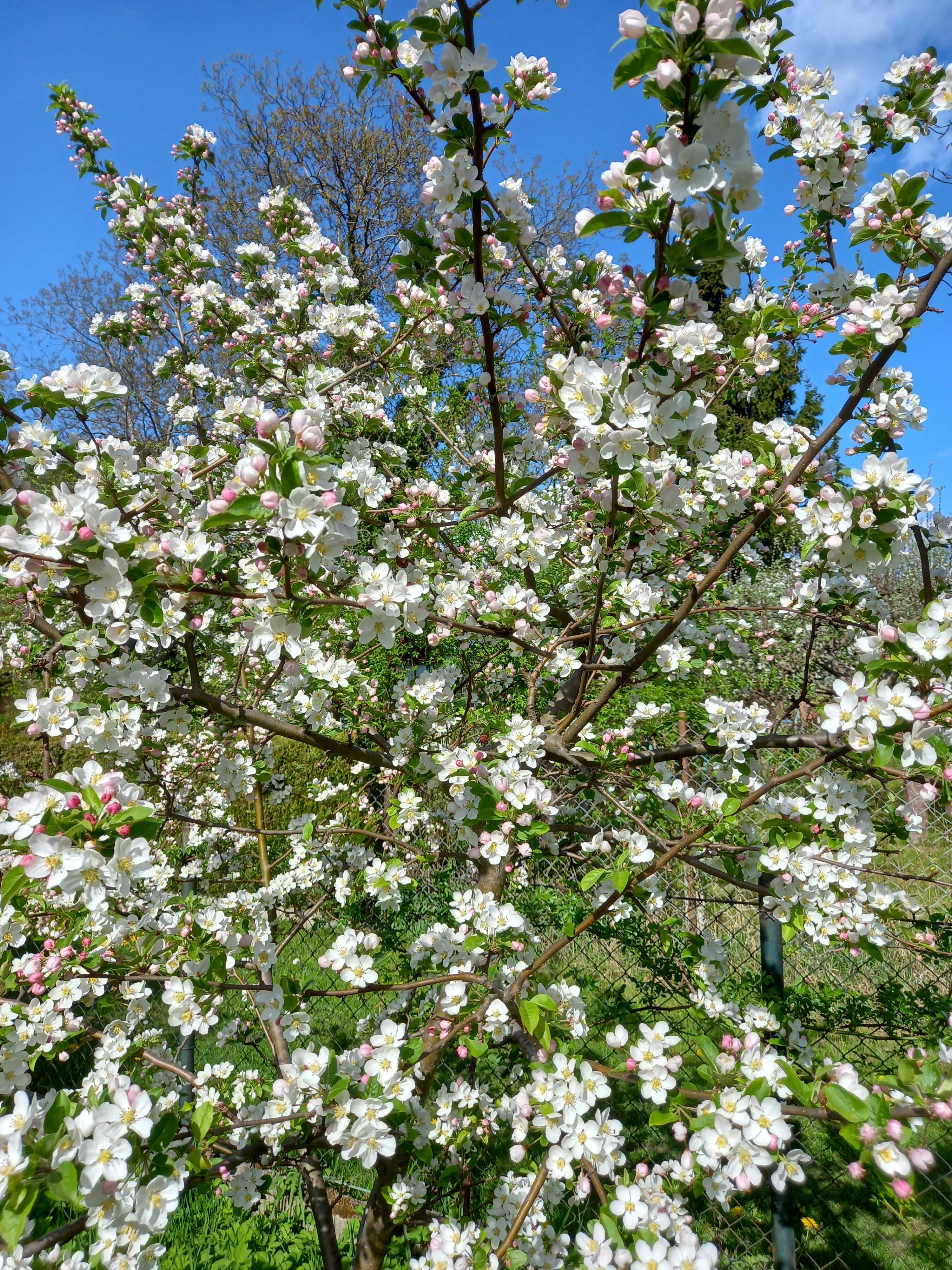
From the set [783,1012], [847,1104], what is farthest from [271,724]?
[783,1012]

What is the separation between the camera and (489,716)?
2.59m

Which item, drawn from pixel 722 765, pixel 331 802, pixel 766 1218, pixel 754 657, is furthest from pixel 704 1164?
pixel 331 802

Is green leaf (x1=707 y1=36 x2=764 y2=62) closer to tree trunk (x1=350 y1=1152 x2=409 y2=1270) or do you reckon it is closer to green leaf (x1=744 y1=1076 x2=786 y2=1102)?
green leaf (x1=744 y1=1076 x2=786 y2=1102)

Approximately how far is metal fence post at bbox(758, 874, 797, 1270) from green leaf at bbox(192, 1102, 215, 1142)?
1458mm

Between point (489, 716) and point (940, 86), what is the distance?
219 cm

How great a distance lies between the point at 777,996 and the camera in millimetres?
2387

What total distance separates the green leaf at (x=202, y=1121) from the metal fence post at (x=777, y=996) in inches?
57.4

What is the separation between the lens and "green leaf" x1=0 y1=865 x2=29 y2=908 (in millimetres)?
1142

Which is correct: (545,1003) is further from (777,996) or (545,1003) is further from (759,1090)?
(777,996)

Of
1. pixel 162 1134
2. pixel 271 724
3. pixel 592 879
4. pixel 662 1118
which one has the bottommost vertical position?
pixel 162 1134

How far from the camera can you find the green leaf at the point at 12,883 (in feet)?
3.75

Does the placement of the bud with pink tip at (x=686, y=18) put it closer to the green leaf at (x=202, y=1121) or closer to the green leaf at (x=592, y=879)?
the green leaf at (x=592, y=879)

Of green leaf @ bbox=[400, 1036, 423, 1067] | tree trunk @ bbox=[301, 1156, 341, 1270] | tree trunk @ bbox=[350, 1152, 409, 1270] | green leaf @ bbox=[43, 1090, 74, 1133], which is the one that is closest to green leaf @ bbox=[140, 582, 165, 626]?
green leaf @ bbox=[43, 1090, 74, 1133]

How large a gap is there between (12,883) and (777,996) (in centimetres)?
237
